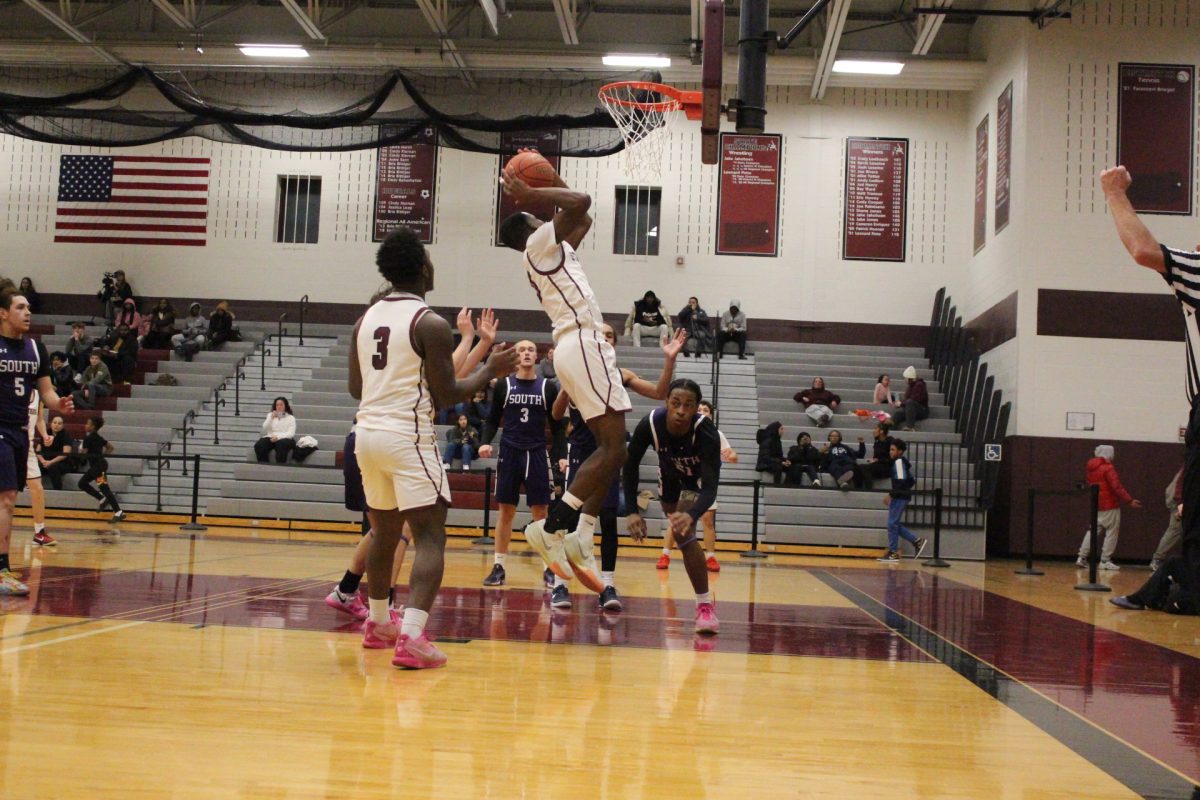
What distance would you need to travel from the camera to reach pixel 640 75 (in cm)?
1656

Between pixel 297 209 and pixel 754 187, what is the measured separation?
9.73 m

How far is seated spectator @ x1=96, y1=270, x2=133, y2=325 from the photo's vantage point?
21900 mm

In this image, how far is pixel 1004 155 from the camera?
58.8ft

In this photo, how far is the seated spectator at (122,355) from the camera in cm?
1973

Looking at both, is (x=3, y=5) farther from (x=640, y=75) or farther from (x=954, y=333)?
(x=954, y=333)

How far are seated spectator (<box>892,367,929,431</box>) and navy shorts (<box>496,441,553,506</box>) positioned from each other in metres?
11.0

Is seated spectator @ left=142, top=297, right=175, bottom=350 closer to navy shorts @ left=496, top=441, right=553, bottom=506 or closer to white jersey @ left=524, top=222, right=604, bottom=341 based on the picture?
navy shorts @ left=496, top=441, right=553, bottom=506

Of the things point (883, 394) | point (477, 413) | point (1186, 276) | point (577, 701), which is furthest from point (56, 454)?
point (1186, 276)

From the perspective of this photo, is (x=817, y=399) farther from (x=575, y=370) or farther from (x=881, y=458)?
(x=575, y=370)

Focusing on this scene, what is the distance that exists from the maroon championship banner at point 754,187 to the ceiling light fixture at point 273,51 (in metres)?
8.54

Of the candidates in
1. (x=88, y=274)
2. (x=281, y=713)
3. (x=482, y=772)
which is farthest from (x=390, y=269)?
(x=88, y=274)

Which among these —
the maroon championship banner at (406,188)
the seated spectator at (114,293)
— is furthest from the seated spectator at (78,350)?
the maroon championship banner at (406,188)

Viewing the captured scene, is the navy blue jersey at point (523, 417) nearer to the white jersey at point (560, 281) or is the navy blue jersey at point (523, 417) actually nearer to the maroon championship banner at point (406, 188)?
the white jersey at point (560, 281)

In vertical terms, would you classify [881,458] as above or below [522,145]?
below
